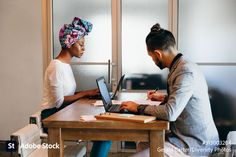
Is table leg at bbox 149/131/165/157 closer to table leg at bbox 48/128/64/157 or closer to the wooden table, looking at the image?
the wooden table

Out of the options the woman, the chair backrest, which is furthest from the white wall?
the chair backrest

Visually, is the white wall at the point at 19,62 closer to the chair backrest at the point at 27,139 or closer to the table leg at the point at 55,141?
the chair backrest at the point at 27,139

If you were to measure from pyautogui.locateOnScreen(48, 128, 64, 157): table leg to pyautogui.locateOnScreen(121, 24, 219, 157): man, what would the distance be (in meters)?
0.41

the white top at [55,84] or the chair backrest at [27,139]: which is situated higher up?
the white top at [55,84]

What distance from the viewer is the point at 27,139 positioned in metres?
2.12

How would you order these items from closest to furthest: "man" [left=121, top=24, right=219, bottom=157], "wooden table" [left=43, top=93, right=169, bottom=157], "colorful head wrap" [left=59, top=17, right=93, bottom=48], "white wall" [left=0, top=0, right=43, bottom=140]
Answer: "wooden table" [left=43, top=93, right=169, bottom=157] < "man" [left=121, top=24, right=219, bottom=157] < "colorful head wrap" [left=59, top=17, right=93, bottom=48] < "white wall" [left=0, top=0, right=43, bottom=140]

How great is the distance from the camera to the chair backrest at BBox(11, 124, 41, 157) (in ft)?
6.67

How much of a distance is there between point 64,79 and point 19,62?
1.57 metres

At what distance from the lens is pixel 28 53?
153 inches

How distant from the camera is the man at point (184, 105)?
1.88 metres

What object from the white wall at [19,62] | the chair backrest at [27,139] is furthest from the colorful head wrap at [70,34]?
the white wall at [19,62]

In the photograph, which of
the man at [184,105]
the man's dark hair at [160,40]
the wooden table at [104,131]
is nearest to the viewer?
the wooden table at [104,131]

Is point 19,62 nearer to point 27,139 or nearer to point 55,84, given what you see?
point 55,84

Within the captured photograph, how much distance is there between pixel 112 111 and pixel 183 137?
1.50ft
